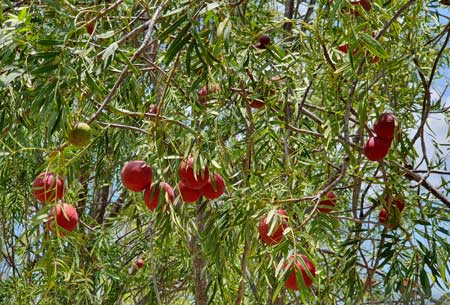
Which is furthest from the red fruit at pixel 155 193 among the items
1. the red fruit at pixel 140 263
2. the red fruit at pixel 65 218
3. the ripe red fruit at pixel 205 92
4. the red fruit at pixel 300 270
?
the red fruit at pixel 140 263

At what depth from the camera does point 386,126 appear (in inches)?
55.9

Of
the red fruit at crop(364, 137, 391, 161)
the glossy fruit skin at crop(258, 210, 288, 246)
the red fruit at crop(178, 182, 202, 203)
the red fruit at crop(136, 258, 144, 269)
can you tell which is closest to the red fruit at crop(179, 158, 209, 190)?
the red fruit at crop(178, 182, 202, 203)

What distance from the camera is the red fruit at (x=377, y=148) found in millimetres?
1416

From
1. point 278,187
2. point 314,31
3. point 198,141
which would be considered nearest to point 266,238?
point 278,187

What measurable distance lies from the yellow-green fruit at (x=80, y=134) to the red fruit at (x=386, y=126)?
2.11ft

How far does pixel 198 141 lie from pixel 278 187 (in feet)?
1.27

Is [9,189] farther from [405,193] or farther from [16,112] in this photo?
[405,193]

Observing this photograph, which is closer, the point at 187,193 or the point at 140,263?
the point at 187,193

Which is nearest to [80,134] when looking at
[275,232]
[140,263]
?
[275,232]

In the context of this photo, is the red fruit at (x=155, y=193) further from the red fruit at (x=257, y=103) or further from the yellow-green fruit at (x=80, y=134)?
the red fruit at (x=257, y=103)

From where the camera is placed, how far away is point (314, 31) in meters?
1.45

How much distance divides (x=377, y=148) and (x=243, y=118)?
15.7 inches

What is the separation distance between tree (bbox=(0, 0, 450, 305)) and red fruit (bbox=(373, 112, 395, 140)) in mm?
30

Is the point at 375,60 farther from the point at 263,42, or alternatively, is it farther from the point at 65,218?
the point at 65,218
